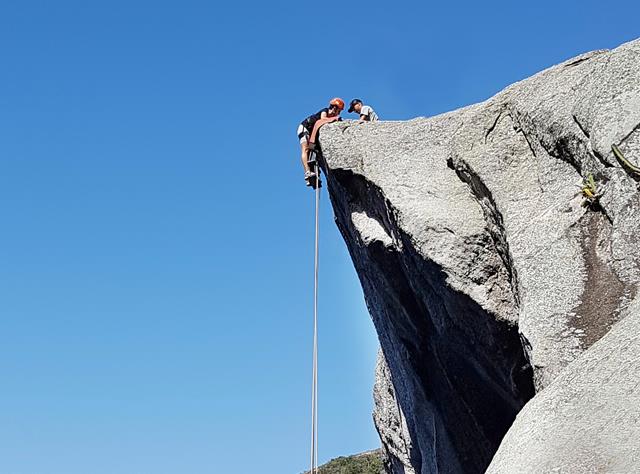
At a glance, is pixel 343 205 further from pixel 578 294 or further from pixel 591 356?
pixel 591 356

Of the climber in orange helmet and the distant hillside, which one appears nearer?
the climber in orange helmet

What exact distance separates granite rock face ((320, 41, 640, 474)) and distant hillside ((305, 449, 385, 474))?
27668 mm

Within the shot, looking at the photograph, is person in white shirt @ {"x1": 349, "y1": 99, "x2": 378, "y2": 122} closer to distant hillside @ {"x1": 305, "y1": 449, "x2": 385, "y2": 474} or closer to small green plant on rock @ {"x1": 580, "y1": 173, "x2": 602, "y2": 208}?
small green plant on rock @ {"x1": 580, "y1": 173, "x2": 602, "y2": 208}

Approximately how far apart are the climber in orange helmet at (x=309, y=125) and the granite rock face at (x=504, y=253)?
738mm

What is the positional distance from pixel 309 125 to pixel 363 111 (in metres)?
0.96

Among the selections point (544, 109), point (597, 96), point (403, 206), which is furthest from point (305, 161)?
point (597, 96)

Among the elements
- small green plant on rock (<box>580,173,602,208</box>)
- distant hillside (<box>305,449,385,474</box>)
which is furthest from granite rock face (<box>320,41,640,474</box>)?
distant hillside (<box>305,449,385,474</box>)

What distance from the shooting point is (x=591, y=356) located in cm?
702

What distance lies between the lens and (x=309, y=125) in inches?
603

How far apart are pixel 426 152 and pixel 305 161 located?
3212 mm

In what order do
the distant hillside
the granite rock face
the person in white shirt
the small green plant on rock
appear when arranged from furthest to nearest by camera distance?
the distant hillside
the person in white shirt
the small green plant on rock
the granite rock face

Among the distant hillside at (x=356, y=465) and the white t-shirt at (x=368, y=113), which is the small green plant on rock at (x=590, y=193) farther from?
the distant hillside at (x=356, y=465)

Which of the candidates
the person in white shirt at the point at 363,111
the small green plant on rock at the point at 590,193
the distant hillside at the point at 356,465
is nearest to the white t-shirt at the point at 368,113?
the person in white shirt at the point at 363,111

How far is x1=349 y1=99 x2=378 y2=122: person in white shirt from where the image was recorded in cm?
1516
